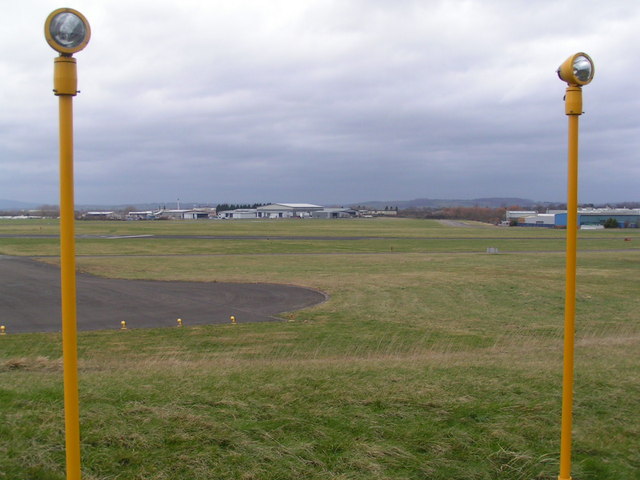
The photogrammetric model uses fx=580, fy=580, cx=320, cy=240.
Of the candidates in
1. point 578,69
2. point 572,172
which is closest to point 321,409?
point 572,172

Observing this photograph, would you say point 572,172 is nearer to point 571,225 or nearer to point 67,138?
point 571,225

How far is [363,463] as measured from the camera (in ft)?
19.0

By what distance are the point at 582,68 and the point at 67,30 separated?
4135mm

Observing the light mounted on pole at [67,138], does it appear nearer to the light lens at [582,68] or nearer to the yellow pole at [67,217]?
the yellow pole at [67,217]

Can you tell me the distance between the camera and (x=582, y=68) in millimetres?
5023

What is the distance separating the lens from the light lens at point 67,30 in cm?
393

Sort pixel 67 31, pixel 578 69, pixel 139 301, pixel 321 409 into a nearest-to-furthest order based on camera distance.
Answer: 1. pixel 67 31
2. pixel 578 69
3. pixel 321 409
4. pixel 139 301

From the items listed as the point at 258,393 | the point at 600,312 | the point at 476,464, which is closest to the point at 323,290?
the point at 600,312

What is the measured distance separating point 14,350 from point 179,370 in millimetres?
8873

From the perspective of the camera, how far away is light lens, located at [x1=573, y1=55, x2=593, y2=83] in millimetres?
5000

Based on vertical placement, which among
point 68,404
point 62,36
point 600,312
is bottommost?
point 600,312

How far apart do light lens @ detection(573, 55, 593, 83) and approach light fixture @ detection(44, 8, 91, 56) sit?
393 cm

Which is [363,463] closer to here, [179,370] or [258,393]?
[258,393]

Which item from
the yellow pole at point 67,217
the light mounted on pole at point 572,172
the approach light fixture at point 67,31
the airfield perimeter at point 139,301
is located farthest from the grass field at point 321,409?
the approach light fixture at point 67,31
